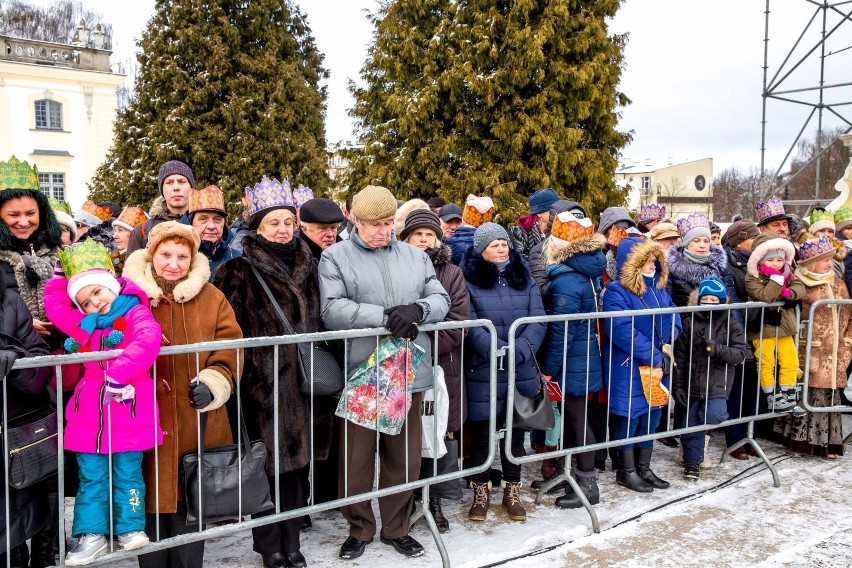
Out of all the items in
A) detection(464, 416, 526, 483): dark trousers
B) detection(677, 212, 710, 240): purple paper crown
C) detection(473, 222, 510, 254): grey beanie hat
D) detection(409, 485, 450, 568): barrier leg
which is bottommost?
detection(409, 485, 450, 568): barrier leg

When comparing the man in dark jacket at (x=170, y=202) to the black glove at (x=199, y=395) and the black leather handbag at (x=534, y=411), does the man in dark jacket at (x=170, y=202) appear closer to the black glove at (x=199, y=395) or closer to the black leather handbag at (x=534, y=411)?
the black glove at (x=199, y=395)

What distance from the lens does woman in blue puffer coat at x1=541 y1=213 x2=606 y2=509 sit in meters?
4.89

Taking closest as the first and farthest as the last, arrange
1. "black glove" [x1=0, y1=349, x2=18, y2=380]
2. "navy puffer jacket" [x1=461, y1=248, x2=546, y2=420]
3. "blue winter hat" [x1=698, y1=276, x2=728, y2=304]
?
"black glove" [x1=0, y1=349, x2=18, y2=380]
"navy puffer jacket" [x1=461, y1=248, x2=546, y2=420]
"blue winter hat" [x1=698, y1=276, x2=728, y2=304]

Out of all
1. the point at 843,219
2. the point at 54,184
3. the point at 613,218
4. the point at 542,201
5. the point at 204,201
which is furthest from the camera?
the point at 54,184

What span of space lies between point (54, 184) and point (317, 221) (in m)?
32.6

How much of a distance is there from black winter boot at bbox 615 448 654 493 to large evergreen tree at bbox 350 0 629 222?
9.18 m

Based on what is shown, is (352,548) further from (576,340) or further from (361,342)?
(576,340)

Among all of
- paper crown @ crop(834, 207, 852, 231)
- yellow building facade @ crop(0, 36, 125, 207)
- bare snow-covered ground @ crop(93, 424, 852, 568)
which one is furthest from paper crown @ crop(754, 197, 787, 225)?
yellow building facade @ crop(0, 36, 125, 207)

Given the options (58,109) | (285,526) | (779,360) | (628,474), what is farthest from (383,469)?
(58,109)

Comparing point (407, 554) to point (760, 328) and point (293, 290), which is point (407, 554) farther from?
point (760, 328)

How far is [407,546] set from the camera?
4.11 m

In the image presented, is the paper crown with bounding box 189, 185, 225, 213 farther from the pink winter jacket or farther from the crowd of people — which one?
the pink winter jacket

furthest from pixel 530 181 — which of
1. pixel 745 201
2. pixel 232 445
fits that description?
pixel 745 201

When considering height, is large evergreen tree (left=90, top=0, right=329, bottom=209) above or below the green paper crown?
above
